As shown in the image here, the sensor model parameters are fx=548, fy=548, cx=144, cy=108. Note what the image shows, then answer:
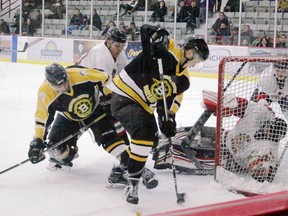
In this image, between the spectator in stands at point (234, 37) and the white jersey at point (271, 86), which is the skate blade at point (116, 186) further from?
the spectator in stands at point (234, 37)

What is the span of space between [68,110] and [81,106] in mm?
64

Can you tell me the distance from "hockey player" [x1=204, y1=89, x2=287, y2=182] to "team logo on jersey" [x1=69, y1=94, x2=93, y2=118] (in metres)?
0.64

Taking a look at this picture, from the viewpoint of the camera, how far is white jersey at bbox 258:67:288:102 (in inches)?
101

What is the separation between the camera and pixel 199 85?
626 cm

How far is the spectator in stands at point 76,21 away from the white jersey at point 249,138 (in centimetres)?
650

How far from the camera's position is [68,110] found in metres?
2.58

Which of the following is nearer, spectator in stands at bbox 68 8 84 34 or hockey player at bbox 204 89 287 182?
hockey player at bbox 204 89 287 182

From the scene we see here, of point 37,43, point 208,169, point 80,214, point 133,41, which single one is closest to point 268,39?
point 133,41

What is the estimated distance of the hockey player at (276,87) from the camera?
2.56 meters

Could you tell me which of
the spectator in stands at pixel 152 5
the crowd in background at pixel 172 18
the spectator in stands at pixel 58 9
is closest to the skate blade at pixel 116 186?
the crowd in background at pixel 172 18

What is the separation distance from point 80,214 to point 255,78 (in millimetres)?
1088

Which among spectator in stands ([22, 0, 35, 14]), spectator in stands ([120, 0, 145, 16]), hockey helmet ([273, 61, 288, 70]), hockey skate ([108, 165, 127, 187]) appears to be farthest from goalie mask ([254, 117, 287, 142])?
spectator in stands ([22, 0, 35, 14])

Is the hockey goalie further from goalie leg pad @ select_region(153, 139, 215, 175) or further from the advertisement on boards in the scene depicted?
the advertisement on boards

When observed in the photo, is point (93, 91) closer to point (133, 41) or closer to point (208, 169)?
point (208, 169)
